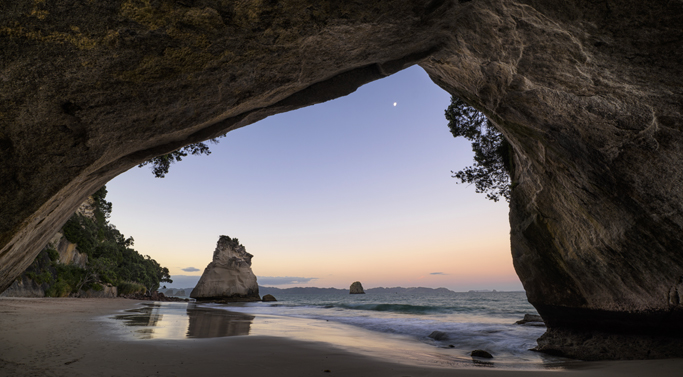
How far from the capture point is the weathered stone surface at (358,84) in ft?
9.27

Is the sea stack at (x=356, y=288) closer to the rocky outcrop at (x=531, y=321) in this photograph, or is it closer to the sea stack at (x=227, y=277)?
the sea stack at (x=227, y=277)

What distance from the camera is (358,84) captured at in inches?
217

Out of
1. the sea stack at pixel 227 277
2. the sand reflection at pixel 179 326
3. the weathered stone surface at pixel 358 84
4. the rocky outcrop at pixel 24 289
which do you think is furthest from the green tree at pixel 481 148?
the sea stack at pixel 227 277

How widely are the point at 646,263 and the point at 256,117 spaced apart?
778 centimetres

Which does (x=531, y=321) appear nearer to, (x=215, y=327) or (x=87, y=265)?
(x=215, y=327)

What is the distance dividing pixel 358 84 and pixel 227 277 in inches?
1802

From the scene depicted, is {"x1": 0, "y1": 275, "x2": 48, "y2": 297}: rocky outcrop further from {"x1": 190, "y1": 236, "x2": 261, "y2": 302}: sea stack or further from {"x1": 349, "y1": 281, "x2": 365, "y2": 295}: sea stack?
{"x1": 349, "y1": 281, "x2": 365, "y2": 295}: sea stack

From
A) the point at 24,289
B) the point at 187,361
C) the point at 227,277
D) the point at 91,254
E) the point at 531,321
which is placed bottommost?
the point at 531,321

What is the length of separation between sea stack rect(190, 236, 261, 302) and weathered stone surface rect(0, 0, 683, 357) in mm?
42690

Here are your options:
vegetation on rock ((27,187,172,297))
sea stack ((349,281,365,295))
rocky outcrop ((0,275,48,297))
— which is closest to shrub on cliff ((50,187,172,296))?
vegetation on rock ((27,187,172,297))

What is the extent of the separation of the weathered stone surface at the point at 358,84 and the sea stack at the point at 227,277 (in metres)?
42.7

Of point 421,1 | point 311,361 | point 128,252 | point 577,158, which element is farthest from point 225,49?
point 128,252

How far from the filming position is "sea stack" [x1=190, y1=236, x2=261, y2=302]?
43.9m

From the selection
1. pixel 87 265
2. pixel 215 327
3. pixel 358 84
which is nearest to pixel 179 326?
pixel 215 327
